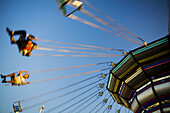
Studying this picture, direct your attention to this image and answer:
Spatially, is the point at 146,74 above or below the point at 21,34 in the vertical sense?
below

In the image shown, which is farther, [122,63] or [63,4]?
A: [122,63]

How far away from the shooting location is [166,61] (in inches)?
381

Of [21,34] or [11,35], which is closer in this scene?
[11,35]

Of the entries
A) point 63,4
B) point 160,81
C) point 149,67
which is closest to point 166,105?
point 160,81

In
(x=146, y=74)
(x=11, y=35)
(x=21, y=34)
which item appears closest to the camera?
(x=11, y=35)

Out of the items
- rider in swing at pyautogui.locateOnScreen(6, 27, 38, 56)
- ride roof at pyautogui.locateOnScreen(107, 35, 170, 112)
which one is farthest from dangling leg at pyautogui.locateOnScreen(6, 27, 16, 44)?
ride roof at pyautogui.locateOnScreen(107, 35, 170, 112)

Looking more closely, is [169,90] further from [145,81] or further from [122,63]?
[122,63]

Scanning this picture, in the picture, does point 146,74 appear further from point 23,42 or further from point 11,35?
point 11,35

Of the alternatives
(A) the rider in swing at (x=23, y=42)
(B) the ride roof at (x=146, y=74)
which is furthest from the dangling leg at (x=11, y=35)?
(B) the ride roof at (x=146, y=74)

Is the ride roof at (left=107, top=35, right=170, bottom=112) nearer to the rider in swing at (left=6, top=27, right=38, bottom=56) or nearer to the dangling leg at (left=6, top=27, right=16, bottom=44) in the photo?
the rider in swing at (left=6, top=27, right=38, bottom=56)

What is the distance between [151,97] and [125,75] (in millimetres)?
2564

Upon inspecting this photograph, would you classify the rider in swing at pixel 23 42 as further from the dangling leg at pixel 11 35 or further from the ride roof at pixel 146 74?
the ride roof at pixel 146 74

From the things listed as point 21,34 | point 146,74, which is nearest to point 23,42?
point 21,34

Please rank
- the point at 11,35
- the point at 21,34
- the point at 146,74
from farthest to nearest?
the point at 146,74
the point at 21,34
the point at 11,35
